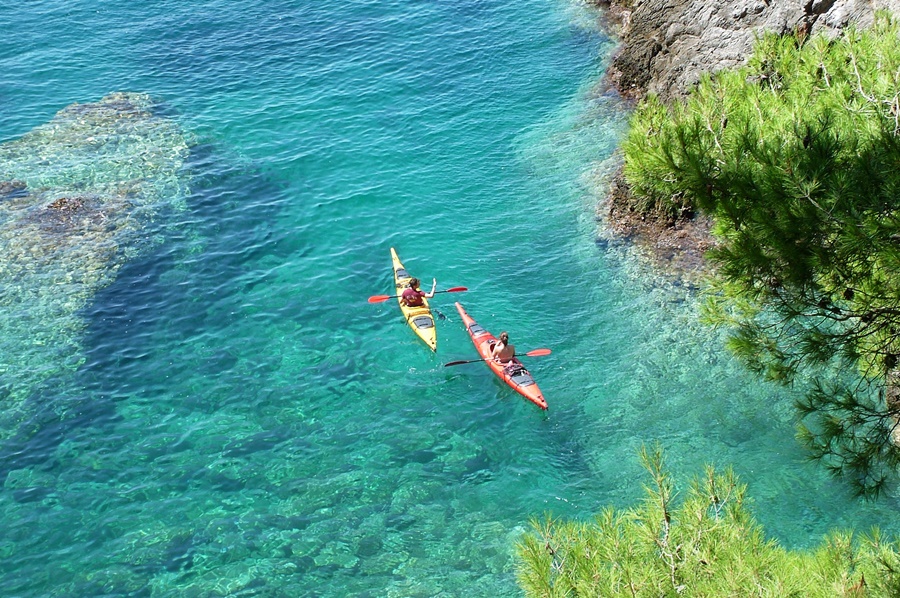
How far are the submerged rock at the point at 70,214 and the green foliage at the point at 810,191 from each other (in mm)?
15337

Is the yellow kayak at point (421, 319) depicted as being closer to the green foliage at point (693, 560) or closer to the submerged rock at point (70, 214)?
the submerged rock at point (70, 214)

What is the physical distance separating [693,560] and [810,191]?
3897 millimetres

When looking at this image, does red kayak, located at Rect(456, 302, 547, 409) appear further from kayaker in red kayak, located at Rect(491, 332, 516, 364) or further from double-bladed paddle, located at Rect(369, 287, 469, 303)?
double-bladed paddle, located at Rect(369, 287, 469, 303)

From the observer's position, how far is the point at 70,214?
24.0 metres

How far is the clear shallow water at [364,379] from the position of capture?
14.9m

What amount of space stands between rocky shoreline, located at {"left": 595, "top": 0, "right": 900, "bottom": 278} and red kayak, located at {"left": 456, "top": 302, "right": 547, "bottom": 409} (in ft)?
16.5

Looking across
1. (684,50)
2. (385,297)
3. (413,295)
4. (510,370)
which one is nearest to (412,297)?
(413,295)

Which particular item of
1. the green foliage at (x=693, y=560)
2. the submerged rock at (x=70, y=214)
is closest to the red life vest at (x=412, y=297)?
the submerged rock at (x=70, y=214)

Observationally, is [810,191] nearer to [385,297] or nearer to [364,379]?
[364,379]

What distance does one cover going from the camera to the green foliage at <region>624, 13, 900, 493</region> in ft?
27.0

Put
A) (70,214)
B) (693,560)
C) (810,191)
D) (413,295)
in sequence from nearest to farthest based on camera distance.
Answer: (693,560)
(810,191)
(413,295)
(70,214)

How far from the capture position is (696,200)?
9531 millimetres

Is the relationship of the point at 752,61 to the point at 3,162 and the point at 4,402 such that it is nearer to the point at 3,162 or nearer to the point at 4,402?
the point at 4,402

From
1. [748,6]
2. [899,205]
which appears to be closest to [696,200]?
[899,205]
